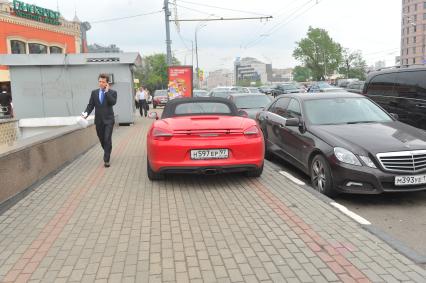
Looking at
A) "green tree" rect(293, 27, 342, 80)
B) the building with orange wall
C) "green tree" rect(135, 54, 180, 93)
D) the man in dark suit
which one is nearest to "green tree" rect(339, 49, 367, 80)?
"green tree" rect(293, 27, 342, 80)

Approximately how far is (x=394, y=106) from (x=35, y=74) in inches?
562

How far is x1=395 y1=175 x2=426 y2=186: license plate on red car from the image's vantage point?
5.52 m

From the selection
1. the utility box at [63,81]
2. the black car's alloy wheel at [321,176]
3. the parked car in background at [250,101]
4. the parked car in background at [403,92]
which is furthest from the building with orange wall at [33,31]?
the black car's alloy wheel at [321,176]

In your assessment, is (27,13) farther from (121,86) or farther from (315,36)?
(315,36)

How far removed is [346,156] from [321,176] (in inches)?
23.8

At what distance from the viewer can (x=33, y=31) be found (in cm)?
3550

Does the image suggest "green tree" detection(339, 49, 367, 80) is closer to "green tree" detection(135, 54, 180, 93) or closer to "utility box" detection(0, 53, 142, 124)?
"green tree" detection(135, 54, 180, 93)

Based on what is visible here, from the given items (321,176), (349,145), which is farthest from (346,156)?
(321,176)

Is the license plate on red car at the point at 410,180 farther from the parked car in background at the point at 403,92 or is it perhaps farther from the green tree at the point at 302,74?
the green tree at the point at 302,74

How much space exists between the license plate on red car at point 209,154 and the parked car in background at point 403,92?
415cm

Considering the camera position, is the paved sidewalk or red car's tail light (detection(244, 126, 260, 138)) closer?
the paved sidewalk

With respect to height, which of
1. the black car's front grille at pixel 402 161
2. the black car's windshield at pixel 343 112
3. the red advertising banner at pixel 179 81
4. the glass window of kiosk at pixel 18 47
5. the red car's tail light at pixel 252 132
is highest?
the glass window of kiosk at pixel 18 47

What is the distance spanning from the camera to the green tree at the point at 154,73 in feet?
265

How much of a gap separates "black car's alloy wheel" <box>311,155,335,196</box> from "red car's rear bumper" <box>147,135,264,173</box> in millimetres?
988
